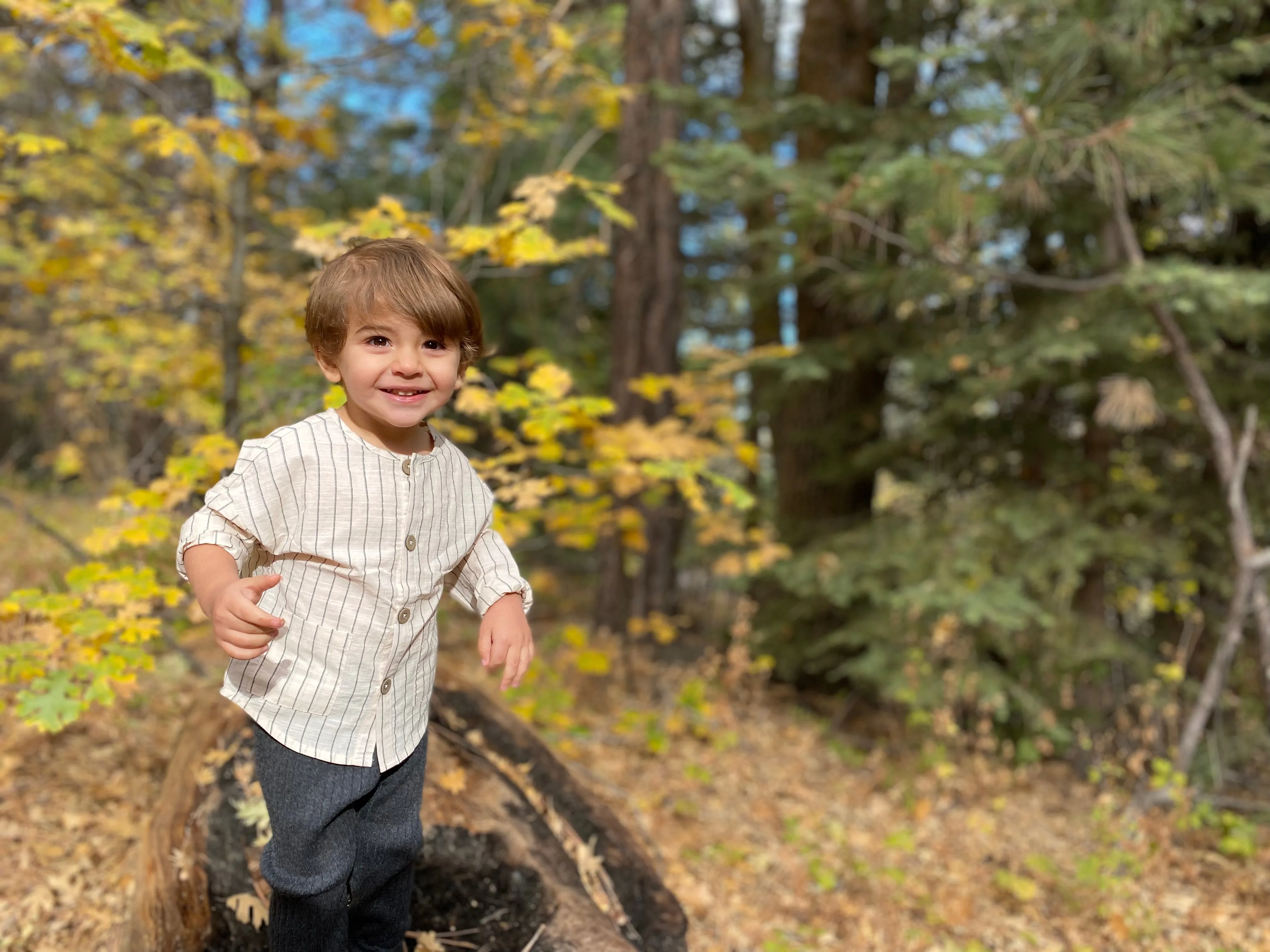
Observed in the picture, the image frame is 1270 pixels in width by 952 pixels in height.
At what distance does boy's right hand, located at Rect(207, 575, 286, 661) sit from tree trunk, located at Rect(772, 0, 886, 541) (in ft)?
15.7

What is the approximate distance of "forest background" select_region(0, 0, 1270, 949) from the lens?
10.8 ft

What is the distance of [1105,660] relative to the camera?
511cm

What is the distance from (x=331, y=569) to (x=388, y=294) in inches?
21.6

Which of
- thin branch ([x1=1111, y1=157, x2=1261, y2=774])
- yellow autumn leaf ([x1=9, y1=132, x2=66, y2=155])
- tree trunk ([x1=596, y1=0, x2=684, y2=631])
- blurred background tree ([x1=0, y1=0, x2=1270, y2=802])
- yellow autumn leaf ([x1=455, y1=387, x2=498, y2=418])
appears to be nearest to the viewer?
yellow autumn leaf ([x1=9, y1=132, x2=66, y2=155])

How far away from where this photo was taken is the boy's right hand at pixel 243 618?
54.9 inches

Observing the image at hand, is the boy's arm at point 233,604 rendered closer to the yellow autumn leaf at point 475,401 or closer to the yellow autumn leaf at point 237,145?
the yellow autumn leaf at point 475,401

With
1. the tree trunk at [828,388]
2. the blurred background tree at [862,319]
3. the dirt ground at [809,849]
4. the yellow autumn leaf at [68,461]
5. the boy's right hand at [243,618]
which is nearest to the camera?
the boy's right hand at [243,618]

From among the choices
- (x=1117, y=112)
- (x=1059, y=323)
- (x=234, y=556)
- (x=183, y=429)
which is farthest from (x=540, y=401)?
(x=183, y=429)

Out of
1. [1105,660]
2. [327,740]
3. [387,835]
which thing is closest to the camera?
[327,740]

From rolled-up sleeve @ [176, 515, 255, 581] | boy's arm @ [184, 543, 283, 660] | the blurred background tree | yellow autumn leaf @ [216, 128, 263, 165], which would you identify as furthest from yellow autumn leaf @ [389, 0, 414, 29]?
boy's arm @ [184, 543, 283, 660]

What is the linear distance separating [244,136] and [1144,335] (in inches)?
173

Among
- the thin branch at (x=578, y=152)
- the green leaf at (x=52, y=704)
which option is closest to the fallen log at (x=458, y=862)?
the green leaf at (x=52, y=704)

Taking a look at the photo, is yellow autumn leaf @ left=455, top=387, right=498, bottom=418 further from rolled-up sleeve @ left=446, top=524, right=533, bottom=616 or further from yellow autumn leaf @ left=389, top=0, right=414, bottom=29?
yellow autumn leaf @ left=389, top=0, right=414, bottom=29

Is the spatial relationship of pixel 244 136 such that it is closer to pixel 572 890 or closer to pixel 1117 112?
pixel 572 890
